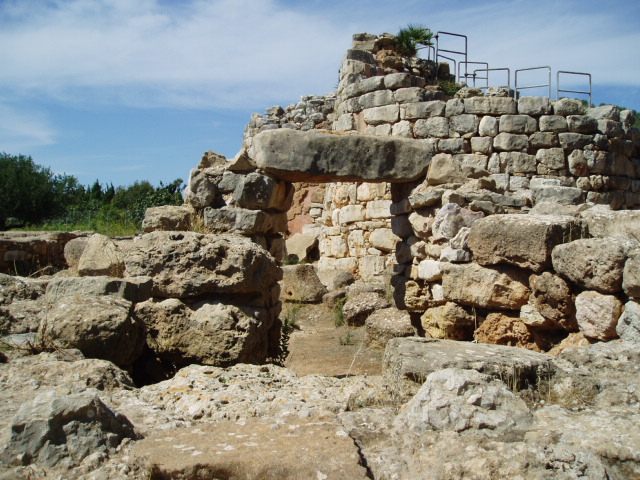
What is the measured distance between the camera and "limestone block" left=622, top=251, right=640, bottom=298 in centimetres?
426

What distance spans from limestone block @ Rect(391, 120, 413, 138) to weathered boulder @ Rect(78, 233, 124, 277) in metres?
7.14

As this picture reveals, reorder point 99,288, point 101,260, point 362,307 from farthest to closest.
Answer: point 362,307
point 101,260
point 99,288

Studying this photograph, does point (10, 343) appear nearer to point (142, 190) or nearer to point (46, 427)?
point (46, 427)

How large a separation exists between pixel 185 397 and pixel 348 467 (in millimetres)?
1208

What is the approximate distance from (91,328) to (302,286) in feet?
26.3

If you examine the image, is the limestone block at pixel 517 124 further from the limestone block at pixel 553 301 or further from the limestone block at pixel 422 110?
the limestone block at pixel 553 301

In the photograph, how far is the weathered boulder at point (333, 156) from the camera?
276 inches

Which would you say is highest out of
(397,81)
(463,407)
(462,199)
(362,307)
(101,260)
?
(397,81)

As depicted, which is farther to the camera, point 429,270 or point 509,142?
point 509,142

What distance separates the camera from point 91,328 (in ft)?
12.7

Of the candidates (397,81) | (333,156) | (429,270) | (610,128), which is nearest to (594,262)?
(429,270)

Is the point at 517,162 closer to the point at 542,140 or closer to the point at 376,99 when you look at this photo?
the point at 542,140

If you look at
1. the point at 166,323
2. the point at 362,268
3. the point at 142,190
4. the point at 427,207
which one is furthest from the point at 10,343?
the point at 142,190

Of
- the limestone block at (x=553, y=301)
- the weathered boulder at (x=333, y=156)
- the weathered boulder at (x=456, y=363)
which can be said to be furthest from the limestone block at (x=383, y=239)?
the weathered boulder at (x=456, y=363)
